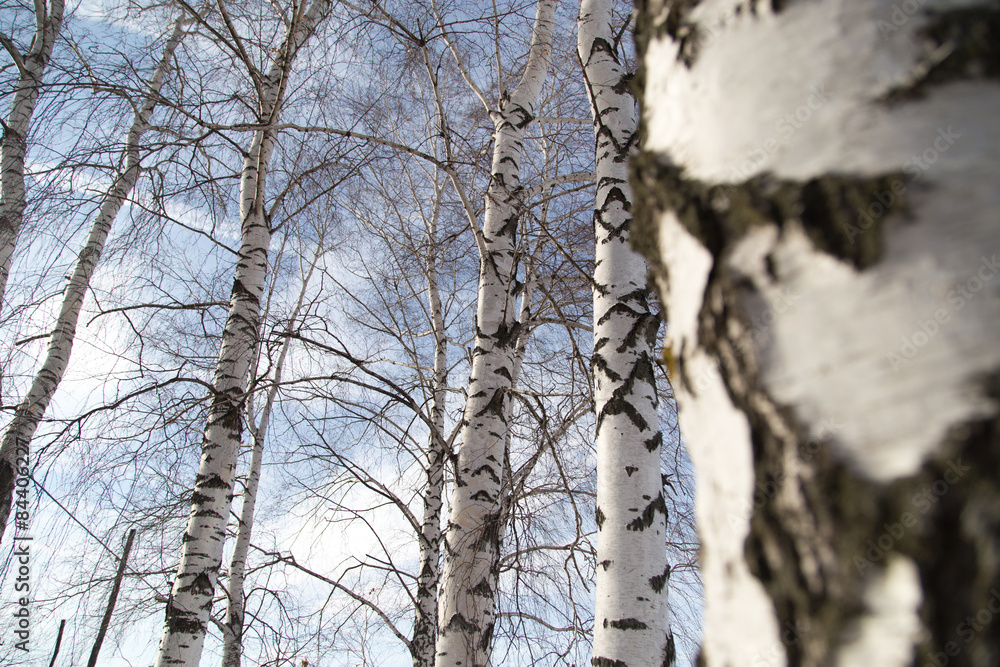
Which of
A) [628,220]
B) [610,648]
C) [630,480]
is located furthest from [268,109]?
[610,648]

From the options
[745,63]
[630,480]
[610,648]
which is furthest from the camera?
[630,480]

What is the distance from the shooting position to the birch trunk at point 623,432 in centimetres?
186

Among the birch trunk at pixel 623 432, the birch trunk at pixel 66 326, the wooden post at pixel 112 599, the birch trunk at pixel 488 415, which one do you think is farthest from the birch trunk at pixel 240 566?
the birch trunk at pixel 623 432

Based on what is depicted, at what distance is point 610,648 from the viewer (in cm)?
183

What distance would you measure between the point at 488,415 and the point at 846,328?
2655 millimetres

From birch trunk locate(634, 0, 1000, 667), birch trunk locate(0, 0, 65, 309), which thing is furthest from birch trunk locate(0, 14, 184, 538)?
birch trunk locate(634, 0, 1000, 667)

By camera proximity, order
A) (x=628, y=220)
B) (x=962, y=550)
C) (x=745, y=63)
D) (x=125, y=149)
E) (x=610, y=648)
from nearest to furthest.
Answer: (x=962, y=550), (x=745, y=63), (x=610, y=648), (x=628, y=220), (x=125, y=149)

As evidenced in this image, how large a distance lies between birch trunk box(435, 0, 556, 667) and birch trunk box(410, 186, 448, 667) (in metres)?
1.16

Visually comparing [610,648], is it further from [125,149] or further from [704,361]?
[125,149]

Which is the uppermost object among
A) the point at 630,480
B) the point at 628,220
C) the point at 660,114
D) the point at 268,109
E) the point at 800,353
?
the point at 268,109

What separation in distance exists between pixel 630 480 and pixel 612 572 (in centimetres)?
33

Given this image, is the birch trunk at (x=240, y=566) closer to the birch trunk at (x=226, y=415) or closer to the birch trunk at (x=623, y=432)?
the birch trunk at (x=226, y=415)

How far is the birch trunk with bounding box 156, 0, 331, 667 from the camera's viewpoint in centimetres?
302

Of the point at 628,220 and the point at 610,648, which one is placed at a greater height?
the point at 628,220
